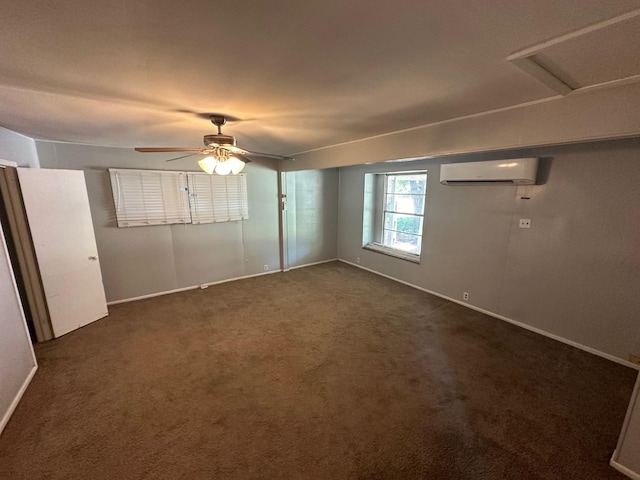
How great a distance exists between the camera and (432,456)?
1.66m

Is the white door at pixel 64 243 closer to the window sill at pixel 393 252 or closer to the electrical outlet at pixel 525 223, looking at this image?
the window sill at pixel 393 252

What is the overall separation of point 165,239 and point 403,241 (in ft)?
13.7

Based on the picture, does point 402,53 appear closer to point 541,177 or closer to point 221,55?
point 221,55

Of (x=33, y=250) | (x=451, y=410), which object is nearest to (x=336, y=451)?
(x=451, y=410)

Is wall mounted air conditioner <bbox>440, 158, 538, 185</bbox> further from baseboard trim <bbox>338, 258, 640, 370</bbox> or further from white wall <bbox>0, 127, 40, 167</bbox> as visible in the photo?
white wall <bbox>0, 127, 40, 167</bbox>

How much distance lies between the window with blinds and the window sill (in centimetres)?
256

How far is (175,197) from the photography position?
4.03m

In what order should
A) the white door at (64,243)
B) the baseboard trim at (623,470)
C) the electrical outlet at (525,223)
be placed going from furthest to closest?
the electrical outlet at (525,223)
the white door at (64,243)
the baseboard trim at (623,470)

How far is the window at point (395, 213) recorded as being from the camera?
4516 millimetres

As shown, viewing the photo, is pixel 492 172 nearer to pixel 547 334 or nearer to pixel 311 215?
pixel 547 334

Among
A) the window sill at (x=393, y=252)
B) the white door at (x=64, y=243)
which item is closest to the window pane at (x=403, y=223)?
the window sill at (x=393, y=252)

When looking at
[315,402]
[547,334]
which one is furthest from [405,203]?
[315,402]

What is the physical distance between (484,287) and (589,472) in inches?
84.7

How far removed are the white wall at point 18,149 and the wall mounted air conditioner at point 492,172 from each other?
16.2 feet
